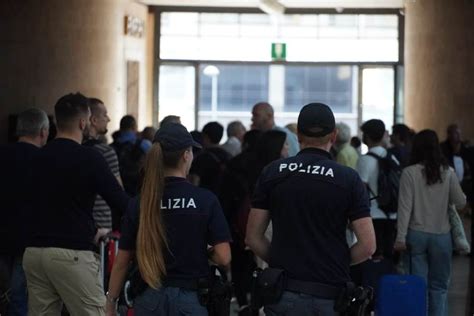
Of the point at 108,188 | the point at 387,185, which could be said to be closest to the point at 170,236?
the point at 108,188

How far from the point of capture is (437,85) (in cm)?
2369

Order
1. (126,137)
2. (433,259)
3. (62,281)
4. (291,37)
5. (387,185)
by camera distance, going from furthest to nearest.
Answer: (291,37) → (126,137) → (387,185) → (433,259) → (62,281)

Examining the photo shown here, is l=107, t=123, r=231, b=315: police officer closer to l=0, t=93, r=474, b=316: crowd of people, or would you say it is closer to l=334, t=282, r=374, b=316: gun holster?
l=0, t=93, r=474, b=316: crowd of people

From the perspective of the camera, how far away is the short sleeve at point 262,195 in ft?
19.4

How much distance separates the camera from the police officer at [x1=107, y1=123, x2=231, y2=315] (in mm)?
5746

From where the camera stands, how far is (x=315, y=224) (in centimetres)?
575

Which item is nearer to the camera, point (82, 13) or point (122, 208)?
point (122, 208)

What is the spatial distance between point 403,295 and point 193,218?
3.57 m

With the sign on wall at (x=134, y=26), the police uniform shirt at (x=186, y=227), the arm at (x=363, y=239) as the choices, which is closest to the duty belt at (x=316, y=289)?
the arm at (x=363, y=239)

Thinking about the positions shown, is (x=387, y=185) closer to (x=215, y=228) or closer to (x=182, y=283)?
(x=215, y=228)

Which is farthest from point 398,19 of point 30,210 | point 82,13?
point 30,210

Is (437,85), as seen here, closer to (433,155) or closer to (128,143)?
(128,143)

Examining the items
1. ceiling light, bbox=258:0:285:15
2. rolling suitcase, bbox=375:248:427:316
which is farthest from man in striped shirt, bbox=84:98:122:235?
ceiling light, bbox=258:0:285:15

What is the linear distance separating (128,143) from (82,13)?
312 inches
